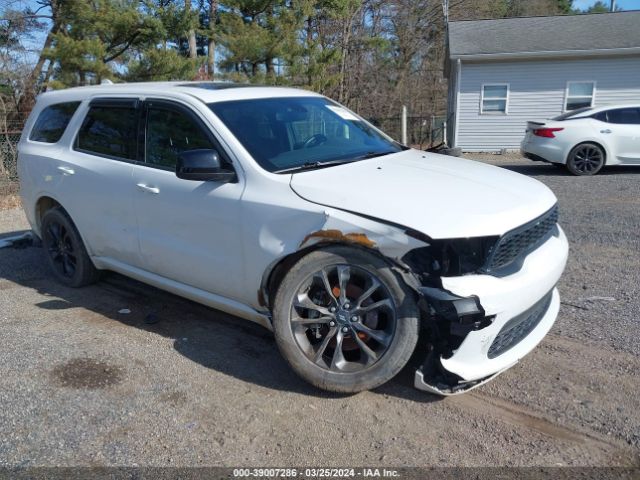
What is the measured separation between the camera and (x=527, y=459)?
266 centimetres

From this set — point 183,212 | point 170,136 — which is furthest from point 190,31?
point 183,212

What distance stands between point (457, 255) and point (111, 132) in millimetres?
3096

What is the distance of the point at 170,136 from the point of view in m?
4.02

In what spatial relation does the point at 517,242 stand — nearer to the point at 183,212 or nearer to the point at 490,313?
the point at 490,313

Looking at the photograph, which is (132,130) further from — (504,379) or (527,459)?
(527,459)

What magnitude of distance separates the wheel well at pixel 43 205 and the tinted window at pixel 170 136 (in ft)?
5.06

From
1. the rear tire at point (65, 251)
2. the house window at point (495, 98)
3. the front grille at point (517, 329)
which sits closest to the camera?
the front grille at point (517, 329)

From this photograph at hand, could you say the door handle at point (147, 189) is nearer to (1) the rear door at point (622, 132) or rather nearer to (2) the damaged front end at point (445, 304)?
(2) the damaged front end at point (445, 304)

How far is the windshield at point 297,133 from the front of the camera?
364cm

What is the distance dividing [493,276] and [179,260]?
2.16 m

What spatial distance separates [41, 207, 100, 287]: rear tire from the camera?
4.93m

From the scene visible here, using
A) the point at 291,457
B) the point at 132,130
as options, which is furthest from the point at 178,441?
the point at 132,130

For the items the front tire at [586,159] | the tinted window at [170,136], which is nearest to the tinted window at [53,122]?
the tinted window at [170,136]

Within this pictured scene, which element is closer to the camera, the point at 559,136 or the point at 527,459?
the point at 527,459
